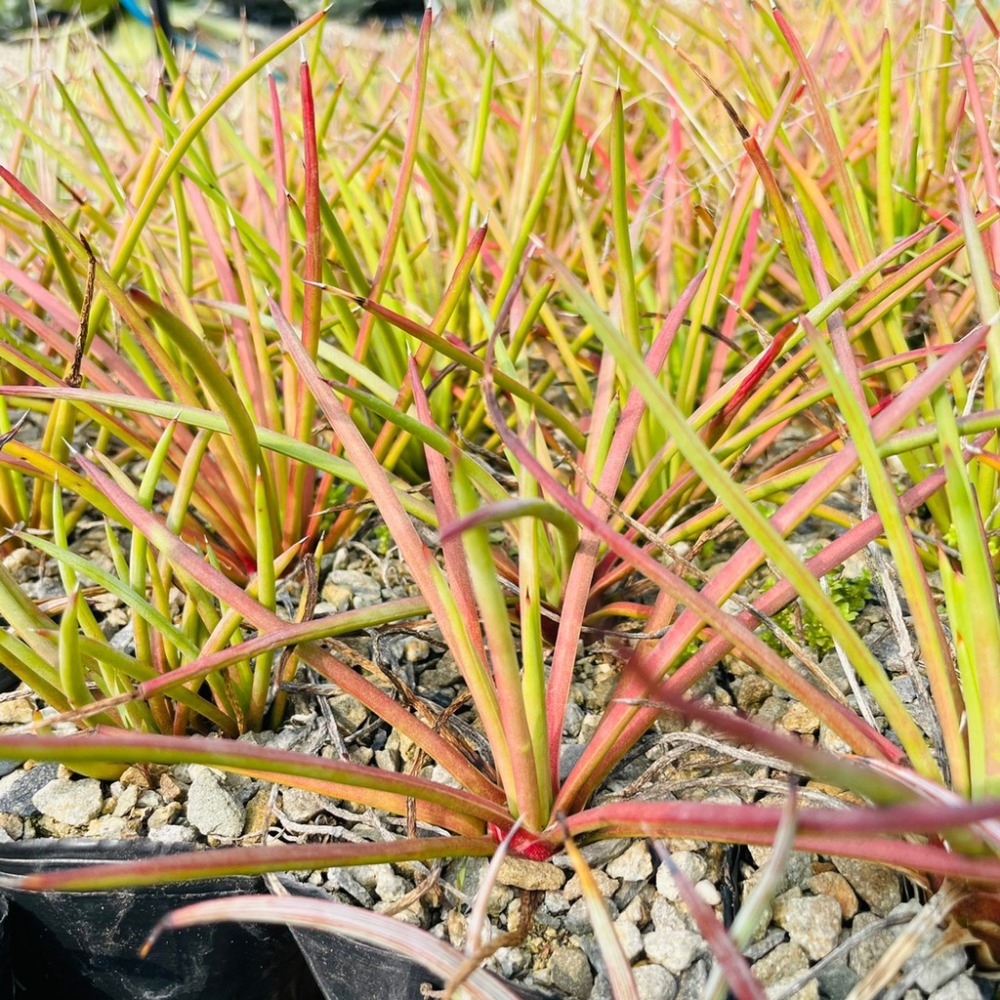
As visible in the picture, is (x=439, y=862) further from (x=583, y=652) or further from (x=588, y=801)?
(x=583, y=652)

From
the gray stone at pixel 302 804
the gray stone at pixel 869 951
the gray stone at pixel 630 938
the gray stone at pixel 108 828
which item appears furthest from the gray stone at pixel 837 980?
the gray stone at pixel 108 828

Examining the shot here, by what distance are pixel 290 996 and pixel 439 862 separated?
221mm

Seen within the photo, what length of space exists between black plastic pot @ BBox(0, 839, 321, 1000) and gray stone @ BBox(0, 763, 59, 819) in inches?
1.9

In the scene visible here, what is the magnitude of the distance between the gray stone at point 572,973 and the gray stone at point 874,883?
0.60 ft

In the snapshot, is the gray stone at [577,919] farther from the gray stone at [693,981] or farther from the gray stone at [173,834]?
the gray stone at [173,834]

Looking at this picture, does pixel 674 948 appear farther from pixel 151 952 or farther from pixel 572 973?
pixel 151 952

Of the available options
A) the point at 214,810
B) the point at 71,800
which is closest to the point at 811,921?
the point at 214,810

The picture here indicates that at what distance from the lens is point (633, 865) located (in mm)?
573

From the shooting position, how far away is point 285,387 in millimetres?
890

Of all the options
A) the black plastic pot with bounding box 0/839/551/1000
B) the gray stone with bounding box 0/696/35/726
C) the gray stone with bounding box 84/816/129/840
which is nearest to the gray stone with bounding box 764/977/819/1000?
the black plastic pot with bounding box 0/839/551/1000

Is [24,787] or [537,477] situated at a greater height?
[537,477]

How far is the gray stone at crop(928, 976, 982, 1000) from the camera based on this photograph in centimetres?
47

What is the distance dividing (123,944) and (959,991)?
0.56 meters

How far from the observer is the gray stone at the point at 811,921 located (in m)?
0.52
